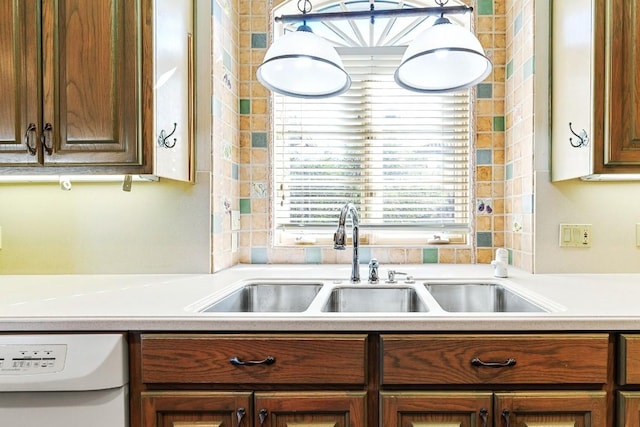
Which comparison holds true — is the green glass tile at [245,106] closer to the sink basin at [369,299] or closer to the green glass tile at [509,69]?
the sink basin at [369,299]

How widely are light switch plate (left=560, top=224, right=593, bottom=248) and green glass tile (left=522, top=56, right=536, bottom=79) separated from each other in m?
0.70

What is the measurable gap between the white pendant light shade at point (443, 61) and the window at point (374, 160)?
2.20 feet

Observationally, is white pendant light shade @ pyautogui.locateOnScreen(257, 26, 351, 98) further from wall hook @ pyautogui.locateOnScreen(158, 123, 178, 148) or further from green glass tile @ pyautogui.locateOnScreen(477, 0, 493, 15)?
green glass tile @ pyautogui.locateOnScreen(477, 0, 493, 15)

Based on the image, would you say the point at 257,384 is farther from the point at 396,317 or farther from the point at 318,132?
the point at 318,132

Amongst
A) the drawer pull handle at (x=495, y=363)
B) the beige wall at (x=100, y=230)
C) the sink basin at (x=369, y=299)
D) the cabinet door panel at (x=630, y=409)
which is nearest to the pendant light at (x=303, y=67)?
the beige wall at (x=100, y=230)

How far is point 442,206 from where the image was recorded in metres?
2.04

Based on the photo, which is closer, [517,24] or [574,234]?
[574,234]

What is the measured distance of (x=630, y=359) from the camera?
1.07m

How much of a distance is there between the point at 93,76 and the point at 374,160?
1339mm

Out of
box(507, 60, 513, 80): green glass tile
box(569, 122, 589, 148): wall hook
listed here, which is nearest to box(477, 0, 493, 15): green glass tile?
box(507, 60, 513, 80): green glass tile

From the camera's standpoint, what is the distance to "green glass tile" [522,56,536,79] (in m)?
1.66

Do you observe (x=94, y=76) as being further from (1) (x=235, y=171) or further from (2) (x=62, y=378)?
(2) (x=62, y=378)

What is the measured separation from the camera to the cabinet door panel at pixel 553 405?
42.4 inches

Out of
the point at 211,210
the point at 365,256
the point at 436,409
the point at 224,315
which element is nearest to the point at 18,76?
the point at 211,210
